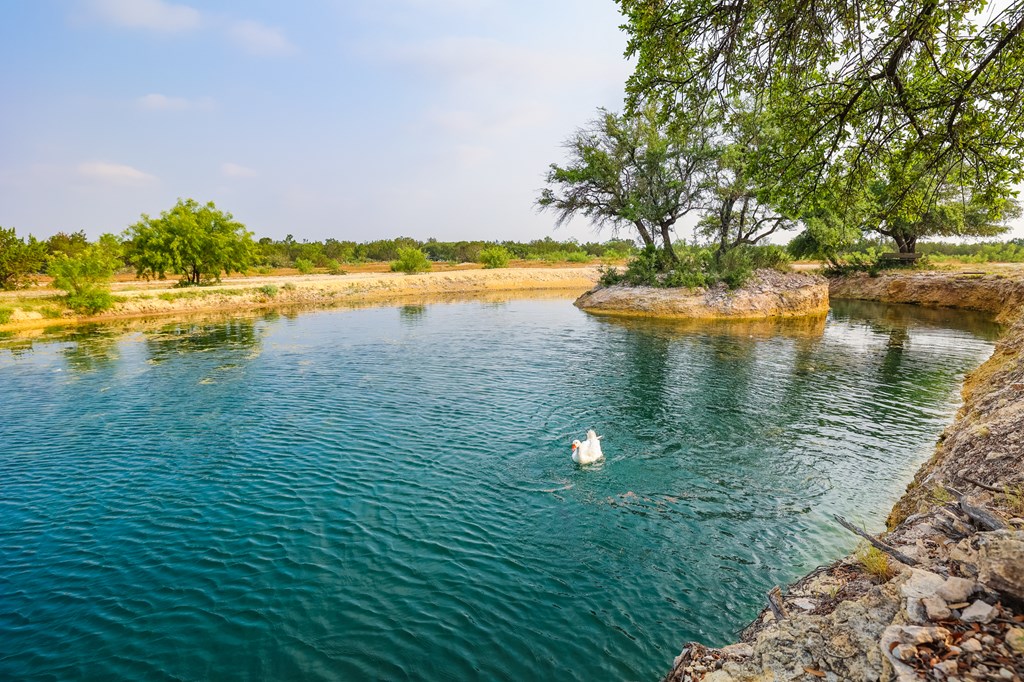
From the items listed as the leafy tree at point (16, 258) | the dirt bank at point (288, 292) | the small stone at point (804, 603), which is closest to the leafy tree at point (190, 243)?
the dirt bank at point (288, 292)

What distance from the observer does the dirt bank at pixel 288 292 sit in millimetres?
38562

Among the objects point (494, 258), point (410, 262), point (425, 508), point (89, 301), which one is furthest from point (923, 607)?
point (494, 258)

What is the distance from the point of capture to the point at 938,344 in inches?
987

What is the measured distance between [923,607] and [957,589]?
1.01ft

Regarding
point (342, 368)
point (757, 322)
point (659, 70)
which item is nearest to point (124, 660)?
point (659, 70)

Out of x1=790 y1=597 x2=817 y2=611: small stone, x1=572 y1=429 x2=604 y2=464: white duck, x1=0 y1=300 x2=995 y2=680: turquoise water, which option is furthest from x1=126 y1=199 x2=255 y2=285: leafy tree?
x1=790 y1=597 x2=817 y2=611: small stone

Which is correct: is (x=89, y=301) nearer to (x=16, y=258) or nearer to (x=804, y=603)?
(x=16, y=258)

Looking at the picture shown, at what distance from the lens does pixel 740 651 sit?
4.44m

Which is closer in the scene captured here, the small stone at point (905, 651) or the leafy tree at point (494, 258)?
the small stone at point (905, 651)

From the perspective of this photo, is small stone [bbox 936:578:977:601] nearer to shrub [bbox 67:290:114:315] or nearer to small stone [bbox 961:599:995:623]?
small stone [bbox 961:599:995:623]

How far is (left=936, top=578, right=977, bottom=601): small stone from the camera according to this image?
368 centimetres

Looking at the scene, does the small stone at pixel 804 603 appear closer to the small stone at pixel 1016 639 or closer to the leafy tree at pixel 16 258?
the small stone at pixel 1016 639

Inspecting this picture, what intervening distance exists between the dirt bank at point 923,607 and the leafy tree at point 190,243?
203 feet

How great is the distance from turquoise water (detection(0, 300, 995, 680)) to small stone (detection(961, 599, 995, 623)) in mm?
3150
